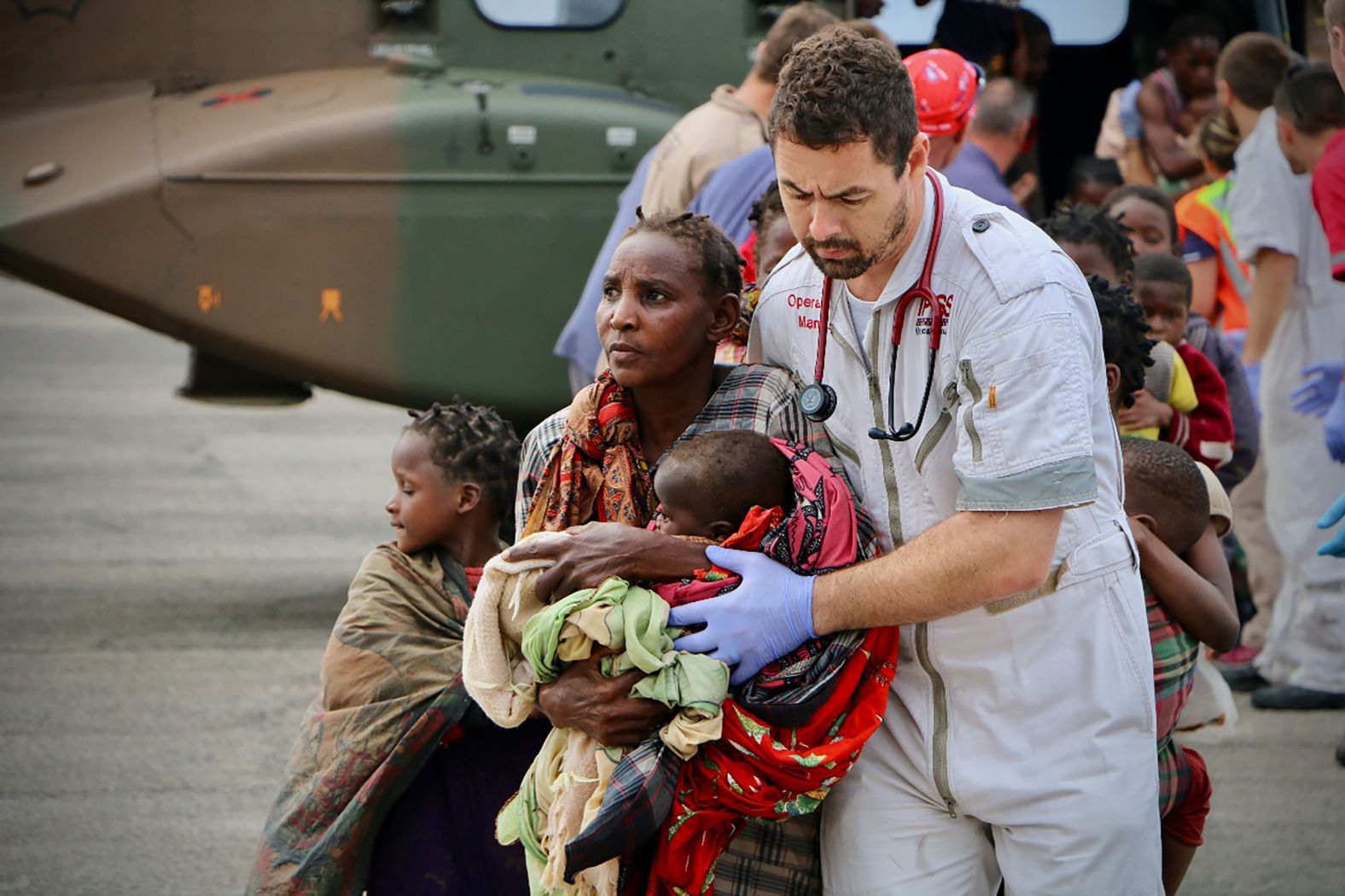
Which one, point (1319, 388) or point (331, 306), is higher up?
point (1319, 388)

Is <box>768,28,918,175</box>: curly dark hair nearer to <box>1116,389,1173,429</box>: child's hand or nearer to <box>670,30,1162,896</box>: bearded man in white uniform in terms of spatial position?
<box>670,30,1162,896</box>: bearded man in white uniform

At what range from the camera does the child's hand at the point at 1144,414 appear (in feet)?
A: 12.3

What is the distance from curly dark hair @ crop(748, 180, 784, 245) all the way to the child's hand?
940 millimetres

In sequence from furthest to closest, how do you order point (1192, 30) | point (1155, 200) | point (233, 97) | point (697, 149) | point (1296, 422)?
point (1192, 30) < point (233, 97) < point (1296, 422) < point (1155, 200) < point (697, 149)

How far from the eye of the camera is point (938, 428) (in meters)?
2.55

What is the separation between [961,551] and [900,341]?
38 centimetres

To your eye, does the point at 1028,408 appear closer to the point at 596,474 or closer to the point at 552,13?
the point at 596,474

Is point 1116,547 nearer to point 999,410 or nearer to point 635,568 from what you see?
point 999,410

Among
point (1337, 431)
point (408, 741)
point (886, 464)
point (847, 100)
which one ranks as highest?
point (847, 100)

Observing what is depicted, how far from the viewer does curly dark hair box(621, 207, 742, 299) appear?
290cm

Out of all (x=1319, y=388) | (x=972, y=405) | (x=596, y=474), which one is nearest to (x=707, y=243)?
(x=596, y=474)

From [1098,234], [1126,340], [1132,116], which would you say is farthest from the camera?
[1132,116]

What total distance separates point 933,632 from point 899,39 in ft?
20.7

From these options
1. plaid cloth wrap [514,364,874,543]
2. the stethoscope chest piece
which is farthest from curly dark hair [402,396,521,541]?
the stethoscope chest piece
